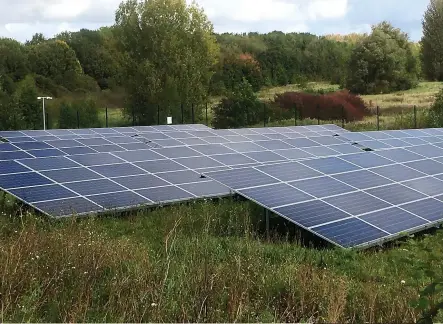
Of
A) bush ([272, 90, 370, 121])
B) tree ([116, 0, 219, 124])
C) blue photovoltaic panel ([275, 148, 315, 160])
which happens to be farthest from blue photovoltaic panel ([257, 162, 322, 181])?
tree ([116, 0, 219, 124])

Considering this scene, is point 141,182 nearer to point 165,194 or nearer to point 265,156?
point 165,194

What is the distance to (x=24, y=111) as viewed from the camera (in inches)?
1550

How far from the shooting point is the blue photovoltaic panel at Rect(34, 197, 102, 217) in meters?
12.7

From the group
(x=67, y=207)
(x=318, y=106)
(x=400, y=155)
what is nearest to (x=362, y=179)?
(x=400, y=155)

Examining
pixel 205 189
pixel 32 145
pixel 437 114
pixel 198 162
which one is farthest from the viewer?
pixel 437 114

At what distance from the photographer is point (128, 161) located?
17.5m

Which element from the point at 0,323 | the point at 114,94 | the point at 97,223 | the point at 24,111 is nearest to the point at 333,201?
the point at 97,223

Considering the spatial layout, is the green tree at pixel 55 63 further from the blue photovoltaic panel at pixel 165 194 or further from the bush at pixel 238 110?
the blue photovoltaic panel at pixel 165 194

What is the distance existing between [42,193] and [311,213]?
612 centimetres

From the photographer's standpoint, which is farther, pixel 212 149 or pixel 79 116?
pixel 79 116

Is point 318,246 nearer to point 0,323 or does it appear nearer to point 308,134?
point 0,323

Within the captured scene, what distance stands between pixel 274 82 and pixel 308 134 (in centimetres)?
5107

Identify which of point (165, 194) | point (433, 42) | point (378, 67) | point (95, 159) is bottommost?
point (165, 194)

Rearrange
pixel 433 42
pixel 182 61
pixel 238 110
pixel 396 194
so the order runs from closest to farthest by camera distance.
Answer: pixel 396 194
pixel 238 110
pixel 182 61
pixel 433 42
